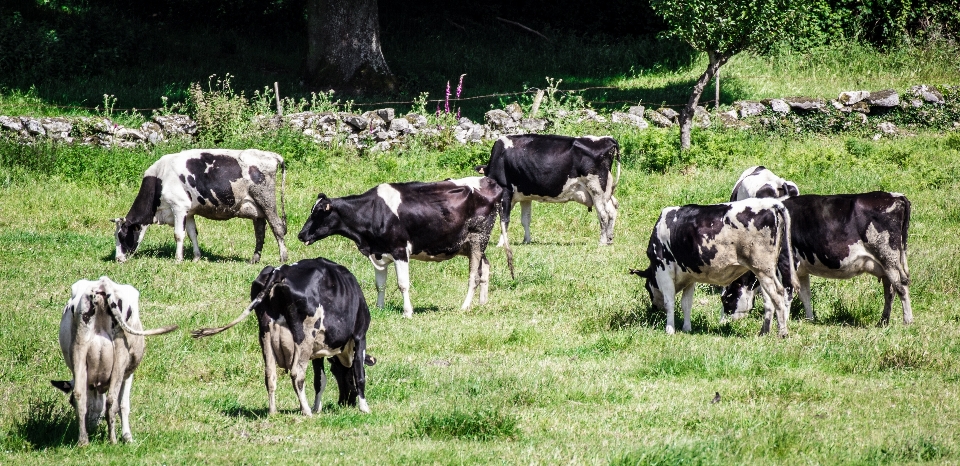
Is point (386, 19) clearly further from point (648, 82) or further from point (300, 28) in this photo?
point (648, 82)

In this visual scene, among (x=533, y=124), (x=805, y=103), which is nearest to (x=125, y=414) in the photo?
(x=533, y=124)

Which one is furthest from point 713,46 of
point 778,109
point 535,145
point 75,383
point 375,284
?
point 75,383

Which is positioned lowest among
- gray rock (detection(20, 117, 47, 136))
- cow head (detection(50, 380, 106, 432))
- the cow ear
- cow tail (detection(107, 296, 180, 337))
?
cow head (detection(50, 380, 106, 432))

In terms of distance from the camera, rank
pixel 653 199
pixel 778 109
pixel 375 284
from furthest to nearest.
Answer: pixel 778 109 → pixel 653 199 → pixel 375 284

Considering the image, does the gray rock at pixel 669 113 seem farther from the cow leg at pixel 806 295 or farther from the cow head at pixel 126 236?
the cow head at pixel 126 236

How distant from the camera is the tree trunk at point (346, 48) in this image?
29.0 m

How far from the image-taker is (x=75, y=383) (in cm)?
780

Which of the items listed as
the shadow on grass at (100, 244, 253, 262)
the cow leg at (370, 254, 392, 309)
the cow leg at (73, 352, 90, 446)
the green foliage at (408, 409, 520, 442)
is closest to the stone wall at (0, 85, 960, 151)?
the shadow on grass at (100, 244, 253, 262)

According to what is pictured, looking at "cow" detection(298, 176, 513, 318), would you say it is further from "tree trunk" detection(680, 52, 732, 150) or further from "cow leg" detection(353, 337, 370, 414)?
"tree trunk" detection(680, 52, 732, 150)

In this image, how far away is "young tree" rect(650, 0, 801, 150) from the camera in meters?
21.9

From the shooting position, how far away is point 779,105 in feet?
81.7

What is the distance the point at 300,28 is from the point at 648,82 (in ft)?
36.3

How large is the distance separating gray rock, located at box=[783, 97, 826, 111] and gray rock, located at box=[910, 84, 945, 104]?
85.2 inches

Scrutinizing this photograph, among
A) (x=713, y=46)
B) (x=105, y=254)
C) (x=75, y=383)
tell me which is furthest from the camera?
(x=713, y=46)
